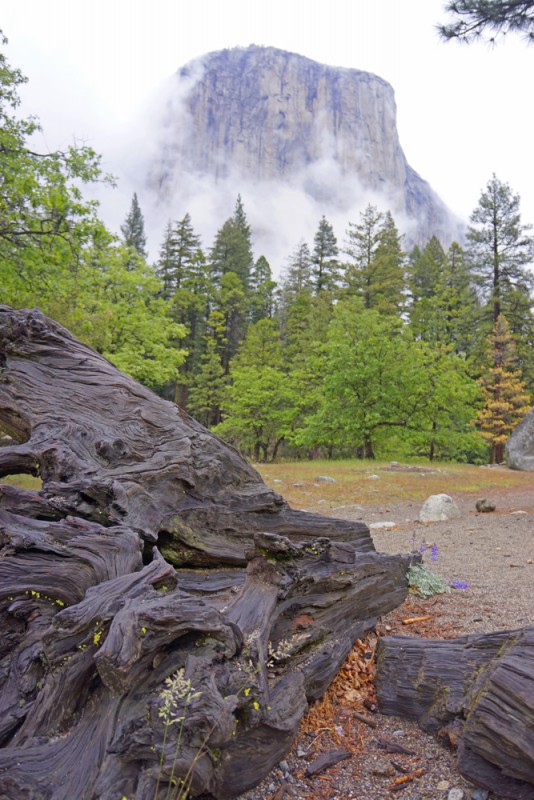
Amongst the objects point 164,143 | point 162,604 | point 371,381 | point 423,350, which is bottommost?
point 162,604

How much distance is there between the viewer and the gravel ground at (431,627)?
224cm

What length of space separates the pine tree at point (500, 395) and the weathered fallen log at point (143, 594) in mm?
26043

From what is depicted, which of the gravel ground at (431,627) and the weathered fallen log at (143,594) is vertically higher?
the weathered fallen log at (143,594)

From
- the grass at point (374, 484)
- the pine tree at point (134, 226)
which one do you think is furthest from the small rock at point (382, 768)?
the pine tree at point (134, 226)

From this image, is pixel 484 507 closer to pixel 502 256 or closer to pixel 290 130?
pixel 502 256

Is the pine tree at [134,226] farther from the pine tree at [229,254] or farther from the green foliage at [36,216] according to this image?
the green foliage at [36,216]

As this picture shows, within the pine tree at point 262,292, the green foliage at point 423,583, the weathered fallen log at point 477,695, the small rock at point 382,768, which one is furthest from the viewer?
the pine tree at point 262,292

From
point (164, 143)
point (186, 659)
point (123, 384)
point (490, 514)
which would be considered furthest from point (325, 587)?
point (164, 143)

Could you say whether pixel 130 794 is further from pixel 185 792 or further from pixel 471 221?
pixel 471 221

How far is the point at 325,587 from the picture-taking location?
3318mm

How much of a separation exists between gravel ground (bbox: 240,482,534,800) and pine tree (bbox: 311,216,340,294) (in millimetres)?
38139

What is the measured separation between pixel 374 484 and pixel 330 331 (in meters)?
12.3

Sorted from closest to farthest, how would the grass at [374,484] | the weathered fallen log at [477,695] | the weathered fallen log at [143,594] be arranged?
the weathered fallen log at [143,594], the weathered fallen log at [477,695], the grass at [374,484]

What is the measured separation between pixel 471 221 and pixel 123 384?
3378cm
